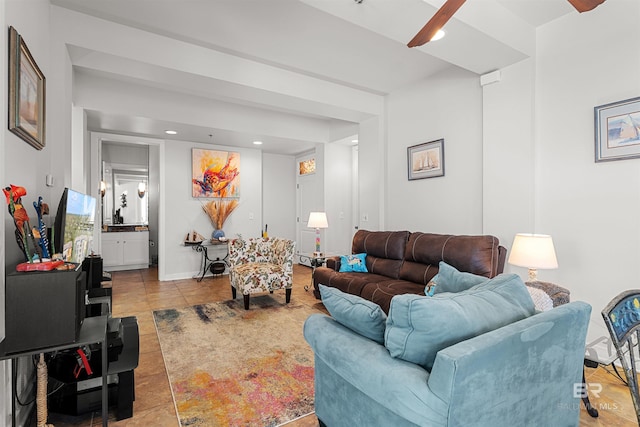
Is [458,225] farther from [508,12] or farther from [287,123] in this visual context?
[287,123]

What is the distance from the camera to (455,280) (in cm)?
178

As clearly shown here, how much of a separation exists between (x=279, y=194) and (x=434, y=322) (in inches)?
245

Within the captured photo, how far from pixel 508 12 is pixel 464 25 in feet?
2.03

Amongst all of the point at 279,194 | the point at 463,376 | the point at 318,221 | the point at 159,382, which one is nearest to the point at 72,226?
the point at 159,382

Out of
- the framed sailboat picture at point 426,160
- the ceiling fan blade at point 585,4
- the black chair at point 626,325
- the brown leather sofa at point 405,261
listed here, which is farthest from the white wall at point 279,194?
the black chair at point 626,325

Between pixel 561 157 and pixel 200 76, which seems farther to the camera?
pixel 200 76

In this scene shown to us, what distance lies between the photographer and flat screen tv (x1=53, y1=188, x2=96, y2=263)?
1.85 meters

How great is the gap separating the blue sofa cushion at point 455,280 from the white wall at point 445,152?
207cm

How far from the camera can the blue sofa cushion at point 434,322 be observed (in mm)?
1181

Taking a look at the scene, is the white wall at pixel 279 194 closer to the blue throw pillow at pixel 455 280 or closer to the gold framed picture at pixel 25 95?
the gold framed picture at pixel 25 95

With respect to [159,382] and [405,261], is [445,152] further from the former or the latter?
[159,382]

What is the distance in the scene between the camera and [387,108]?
4805mm

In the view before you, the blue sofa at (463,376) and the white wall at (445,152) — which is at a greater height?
the white wall at (445,152)

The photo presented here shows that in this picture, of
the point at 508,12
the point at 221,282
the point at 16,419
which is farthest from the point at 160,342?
the point at 508,12
